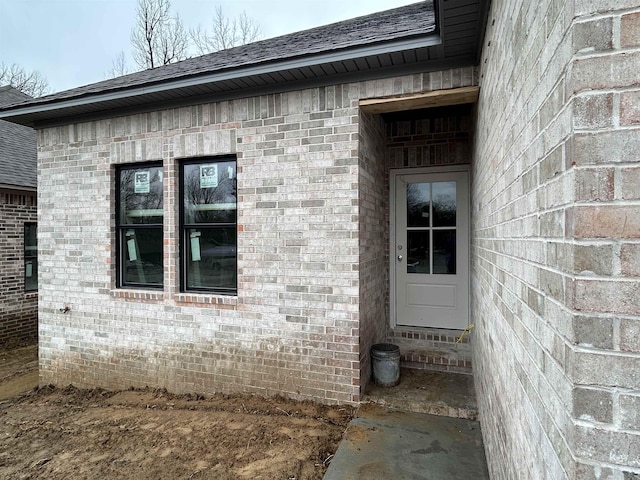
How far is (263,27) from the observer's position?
16.6m

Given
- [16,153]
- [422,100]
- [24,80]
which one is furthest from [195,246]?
[24,80]

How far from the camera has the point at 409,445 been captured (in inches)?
127

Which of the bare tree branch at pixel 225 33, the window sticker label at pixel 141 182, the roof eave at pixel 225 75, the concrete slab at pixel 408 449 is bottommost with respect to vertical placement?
the concrete slab at pixel 408 449

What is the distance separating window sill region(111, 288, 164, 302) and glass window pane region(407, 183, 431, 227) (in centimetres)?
337

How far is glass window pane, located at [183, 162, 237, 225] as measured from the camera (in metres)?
4.58

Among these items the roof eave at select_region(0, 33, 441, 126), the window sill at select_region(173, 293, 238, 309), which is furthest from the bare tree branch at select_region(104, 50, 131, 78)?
the window sill at select_region(173, 293, 238, 309)

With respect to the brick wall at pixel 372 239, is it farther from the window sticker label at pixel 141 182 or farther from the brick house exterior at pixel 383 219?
the window sticker label at pixel 141 182

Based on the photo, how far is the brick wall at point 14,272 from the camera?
778 centimetres

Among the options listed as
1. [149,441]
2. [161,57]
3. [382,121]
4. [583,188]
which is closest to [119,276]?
[149,441]

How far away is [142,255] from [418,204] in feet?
12.3

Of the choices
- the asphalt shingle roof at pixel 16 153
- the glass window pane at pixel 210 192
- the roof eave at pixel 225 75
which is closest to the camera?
the roof eave at pixel 225 75

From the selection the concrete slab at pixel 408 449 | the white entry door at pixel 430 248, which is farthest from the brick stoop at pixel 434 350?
the concrete slab at pixel 408 449

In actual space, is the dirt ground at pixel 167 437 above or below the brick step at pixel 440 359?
below

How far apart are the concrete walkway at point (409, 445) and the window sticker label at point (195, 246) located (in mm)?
2654
